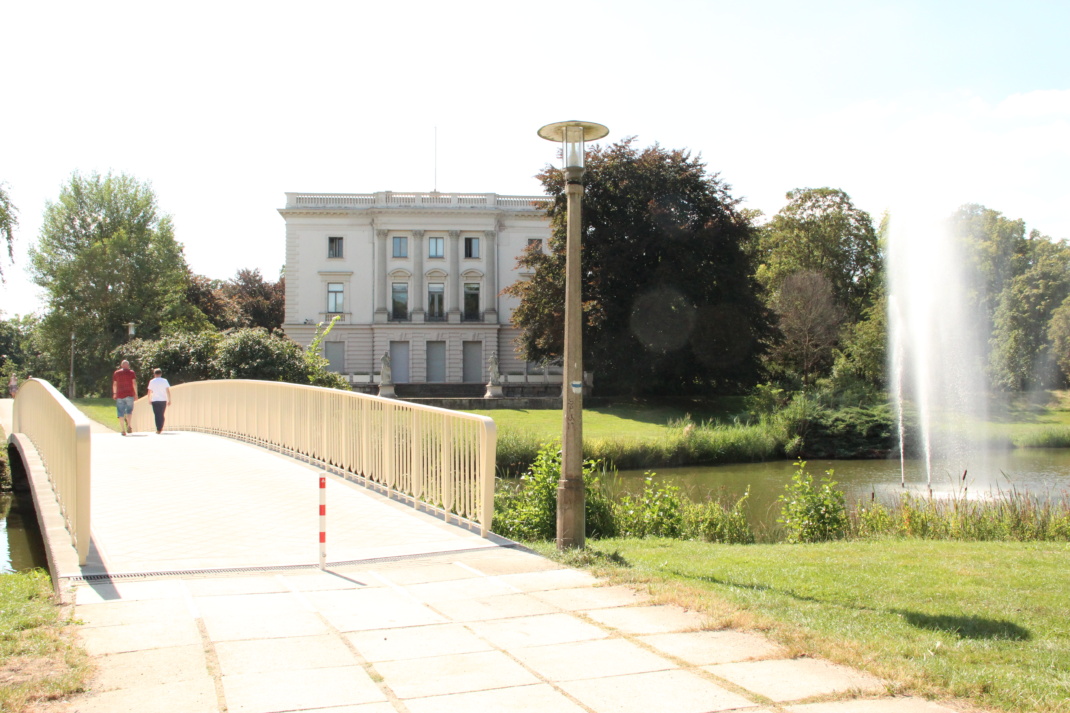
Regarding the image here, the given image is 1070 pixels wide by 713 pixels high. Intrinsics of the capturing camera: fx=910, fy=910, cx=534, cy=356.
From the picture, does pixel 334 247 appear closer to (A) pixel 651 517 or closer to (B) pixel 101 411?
(B) pixel 101 411

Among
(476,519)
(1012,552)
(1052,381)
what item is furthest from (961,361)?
(476,519)

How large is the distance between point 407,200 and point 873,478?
44168 millimetres

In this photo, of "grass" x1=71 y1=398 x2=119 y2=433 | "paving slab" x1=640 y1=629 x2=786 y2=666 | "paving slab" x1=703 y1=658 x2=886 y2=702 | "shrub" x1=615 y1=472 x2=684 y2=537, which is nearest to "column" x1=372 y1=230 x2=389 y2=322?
"grass" x1=71 y1=398 x2=119 y2=433

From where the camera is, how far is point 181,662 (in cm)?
516

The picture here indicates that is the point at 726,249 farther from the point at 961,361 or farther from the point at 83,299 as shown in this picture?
the point at 83,299

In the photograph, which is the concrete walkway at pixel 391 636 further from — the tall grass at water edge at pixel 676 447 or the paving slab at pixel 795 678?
the tall grass at water edge at pixel 676 447

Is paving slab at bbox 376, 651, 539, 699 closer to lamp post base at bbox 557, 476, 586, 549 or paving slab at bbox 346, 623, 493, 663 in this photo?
paving slab at bbox 346, 623, 493, 663

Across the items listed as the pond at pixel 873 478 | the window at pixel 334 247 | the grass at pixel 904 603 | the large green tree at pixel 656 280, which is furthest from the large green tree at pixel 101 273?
the grass at pixel 904 603

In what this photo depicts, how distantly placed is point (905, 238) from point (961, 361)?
2655 centimetres

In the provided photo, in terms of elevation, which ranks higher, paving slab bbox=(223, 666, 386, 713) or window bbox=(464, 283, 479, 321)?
window bbox=(464, 283, 479, 321)

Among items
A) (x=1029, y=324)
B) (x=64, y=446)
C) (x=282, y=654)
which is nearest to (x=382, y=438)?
(x=64, y=446)

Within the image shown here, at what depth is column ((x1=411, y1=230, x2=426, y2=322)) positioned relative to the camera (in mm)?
61281

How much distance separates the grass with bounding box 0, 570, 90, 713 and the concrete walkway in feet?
0.46

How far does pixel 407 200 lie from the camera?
6153 cm
